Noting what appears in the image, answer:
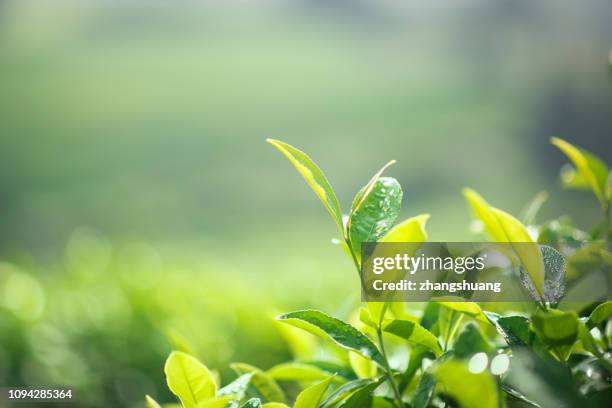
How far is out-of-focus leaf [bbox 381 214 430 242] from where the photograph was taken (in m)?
0.55

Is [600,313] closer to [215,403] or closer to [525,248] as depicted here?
[525,248]

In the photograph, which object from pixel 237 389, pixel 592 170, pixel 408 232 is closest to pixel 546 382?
pixel 408 232

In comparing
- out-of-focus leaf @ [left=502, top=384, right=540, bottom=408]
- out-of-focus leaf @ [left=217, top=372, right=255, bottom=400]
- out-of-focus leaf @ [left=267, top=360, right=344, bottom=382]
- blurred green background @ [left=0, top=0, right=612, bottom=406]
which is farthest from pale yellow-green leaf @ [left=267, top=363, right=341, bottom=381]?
blurred green background @ [left=0, top=0, right=612, bottom=406]

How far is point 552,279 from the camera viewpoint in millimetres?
559

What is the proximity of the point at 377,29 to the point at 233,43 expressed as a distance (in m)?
2.71

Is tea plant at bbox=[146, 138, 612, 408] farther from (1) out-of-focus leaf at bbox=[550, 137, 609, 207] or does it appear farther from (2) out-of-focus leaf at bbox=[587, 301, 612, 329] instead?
(1) out-of-focus leaf at bbox=[550, 137, 609, 207]

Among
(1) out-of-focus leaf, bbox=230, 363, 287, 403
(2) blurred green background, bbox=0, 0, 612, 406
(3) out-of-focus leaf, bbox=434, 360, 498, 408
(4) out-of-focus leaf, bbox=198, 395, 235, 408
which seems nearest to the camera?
(3) out-of-focus leaf, bbox=434, 360, 498, 408

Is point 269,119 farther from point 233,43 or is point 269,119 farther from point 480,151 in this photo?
point 480,151

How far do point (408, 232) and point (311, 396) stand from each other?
0.54 ft

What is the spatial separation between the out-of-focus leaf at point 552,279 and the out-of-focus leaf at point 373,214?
0.13 metres

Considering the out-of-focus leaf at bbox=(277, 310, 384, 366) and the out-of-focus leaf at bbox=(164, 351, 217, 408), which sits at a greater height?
the out-of-focus leaf at bbox=(277, 310, 384, 366)

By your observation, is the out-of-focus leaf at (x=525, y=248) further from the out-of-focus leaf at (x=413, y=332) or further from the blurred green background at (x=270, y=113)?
the blurred green background at (x=270, y=113)

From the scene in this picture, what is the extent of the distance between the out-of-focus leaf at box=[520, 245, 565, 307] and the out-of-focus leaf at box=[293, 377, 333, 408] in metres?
0.19

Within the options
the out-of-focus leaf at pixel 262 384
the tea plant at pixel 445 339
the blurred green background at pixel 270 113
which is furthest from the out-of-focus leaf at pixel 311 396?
the blurred green background at pixel 270 113
